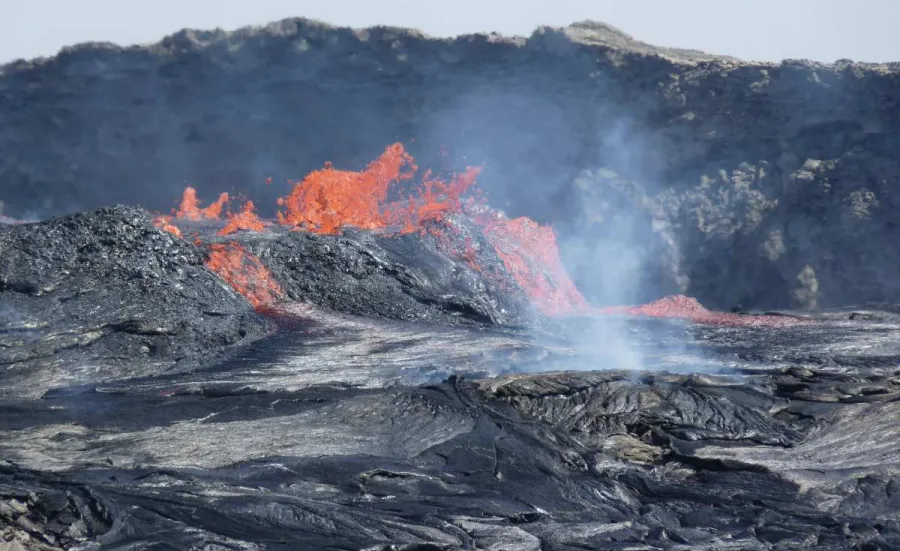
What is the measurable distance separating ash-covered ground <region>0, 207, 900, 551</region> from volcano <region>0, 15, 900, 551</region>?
0.05 metres

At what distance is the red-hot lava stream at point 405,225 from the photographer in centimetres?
2467

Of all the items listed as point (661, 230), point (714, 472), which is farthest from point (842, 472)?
point (661, 230)

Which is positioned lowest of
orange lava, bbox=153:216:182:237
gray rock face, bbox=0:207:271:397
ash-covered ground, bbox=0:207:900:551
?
ash-covered ground, bbox=0:207:900:551

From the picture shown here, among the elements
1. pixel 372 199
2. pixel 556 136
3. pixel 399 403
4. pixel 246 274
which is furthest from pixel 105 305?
pixel 556 136

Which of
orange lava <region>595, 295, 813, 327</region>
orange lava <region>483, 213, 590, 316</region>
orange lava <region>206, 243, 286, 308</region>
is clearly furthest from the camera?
orange lava <region>483, 213, 590, 316</region>

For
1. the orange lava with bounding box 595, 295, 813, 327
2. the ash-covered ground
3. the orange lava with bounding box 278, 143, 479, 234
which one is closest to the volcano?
the ash-covered ground

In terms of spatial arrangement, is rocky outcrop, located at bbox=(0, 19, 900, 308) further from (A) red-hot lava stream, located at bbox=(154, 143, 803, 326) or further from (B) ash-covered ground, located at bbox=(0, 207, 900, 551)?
(B) ash-covered ground, located at bbox=(0, 207, 900, 551)

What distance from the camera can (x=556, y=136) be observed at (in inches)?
1452

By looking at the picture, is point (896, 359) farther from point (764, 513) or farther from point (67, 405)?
point (67, 405)

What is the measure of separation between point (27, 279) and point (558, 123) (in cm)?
2160

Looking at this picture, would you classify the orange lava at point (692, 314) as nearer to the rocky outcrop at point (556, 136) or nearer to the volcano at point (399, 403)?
the volcano at point (399, 403)

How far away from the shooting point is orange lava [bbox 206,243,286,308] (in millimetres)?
23953

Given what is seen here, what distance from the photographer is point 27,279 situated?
1961 centimetres

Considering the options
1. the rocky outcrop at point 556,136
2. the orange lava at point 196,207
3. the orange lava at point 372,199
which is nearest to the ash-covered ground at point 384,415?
the orange lava at point 372,199
